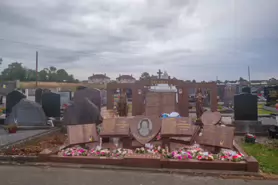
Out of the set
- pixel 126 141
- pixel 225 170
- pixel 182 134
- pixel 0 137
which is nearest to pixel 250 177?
Result: pixel 225 170

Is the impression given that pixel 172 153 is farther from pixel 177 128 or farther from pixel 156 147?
pixel 177 128

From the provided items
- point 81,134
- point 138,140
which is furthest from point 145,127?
point 81,134

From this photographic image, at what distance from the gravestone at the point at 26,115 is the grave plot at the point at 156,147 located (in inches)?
210

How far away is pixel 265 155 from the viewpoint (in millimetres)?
6977

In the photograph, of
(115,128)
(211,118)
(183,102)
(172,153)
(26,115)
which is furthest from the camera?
(183,102)

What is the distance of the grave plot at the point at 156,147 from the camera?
574 cm

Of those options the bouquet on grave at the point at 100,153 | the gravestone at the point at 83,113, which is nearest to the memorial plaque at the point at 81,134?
the bouquet on grave at the point at 100,153

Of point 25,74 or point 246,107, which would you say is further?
point 25,74

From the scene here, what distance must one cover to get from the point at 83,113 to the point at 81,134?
10.2ft

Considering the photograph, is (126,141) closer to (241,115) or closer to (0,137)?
(0,137)

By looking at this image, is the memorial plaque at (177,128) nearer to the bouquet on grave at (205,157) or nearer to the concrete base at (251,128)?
the bouquet on grave at (205,157)

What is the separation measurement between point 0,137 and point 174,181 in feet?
24.1

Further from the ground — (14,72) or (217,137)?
(14,72)

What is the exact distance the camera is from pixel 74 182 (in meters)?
4.91
